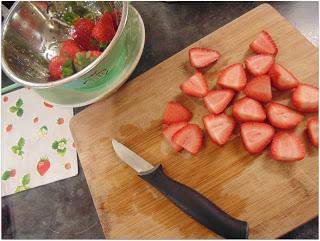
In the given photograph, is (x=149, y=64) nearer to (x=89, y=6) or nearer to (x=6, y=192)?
(x=89, y=6)

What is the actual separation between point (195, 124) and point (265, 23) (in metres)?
0.40

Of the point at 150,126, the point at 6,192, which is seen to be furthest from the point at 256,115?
the point at 6,192

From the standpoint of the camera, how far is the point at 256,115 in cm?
91

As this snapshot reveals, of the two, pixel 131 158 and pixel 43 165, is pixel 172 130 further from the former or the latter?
pixel 43 165

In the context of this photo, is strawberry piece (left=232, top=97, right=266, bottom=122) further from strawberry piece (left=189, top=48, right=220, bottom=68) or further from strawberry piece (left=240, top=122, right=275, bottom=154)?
strawberry piece (left=189, top=48, right=220, bottom=68)

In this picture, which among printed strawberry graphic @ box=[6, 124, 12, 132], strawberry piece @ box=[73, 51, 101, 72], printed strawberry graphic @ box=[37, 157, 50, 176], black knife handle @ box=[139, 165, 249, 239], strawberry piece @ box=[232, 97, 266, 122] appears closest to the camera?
black knife handle @ box=[139, 165, 249, 239]

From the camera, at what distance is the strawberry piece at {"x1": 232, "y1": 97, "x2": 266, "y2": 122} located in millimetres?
913

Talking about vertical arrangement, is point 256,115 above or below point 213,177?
above

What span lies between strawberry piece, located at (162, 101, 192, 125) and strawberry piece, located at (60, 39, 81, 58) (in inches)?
14.6

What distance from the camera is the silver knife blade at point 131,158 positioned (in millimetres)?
952

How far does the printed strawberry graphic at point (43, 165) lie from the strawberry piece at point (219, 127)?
21.6 inches

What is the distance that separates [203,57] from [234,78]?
0.13 meters

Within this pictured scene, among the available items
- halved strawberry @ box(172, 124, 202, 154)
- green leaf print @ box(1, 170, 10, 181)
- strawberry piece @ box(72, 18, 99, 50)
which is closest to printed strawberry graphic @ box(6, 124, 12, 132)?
green leaf print @ box(1, 170, 10, 181)

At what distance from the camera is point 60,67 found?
1089 millimetres
